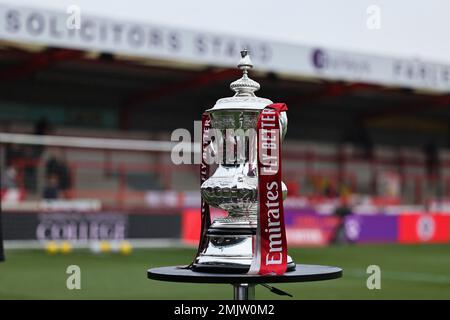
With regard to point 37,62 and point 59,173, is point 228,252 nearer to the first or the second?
point 59,173

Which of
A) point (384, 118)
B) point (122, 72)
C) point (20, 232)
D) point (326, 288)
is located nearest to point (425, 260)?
point (326, 288)

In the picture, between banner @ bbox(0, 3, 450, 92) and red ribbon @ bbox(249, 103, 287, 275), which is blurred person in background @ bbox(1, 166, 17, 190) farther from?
red ribbon @ bbox(249, 103, 287, 275)

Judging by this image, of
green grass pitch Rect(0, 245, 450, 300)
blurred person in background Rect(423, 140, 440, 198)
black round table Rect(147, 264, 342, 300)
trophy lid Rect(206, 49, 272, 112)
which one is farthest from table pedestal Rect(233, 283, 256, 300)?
blurred person in background Rect(423, 140, 440, 198)

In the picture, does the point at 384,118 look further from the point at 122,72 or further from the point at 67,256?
the point at 67,256

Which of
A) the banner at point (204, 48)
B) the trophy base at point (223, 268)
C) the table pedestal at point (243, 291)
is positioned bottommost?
the table pedestal at point (243, 291)

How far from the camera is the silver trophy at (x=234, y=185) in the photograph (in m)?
4.37

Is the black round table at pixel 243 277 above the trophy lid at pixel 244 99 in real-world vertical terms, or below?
below

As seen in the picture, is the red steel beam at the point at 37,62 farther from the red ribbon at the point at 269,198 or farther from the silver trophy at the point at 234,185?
the red ribbon at the point at 269,198

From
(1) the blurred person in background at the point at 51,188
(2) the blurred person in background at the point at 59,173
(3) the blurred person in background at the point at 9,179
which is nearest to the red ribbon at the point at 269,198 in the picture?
(1) the blurred person in background at the point at 51,188

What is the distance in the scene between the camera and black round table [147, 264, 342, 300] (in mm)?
4047

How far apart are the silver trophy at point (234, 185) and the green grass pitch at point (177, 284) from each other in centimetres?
533

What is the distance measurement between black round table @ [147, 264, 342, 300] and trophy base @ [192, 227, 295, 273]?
0.05 meters

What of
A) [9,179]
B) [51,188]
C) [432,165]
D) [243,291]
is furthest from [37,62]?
[243,291]

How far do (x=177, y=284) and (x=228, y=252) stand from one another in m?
8.30
